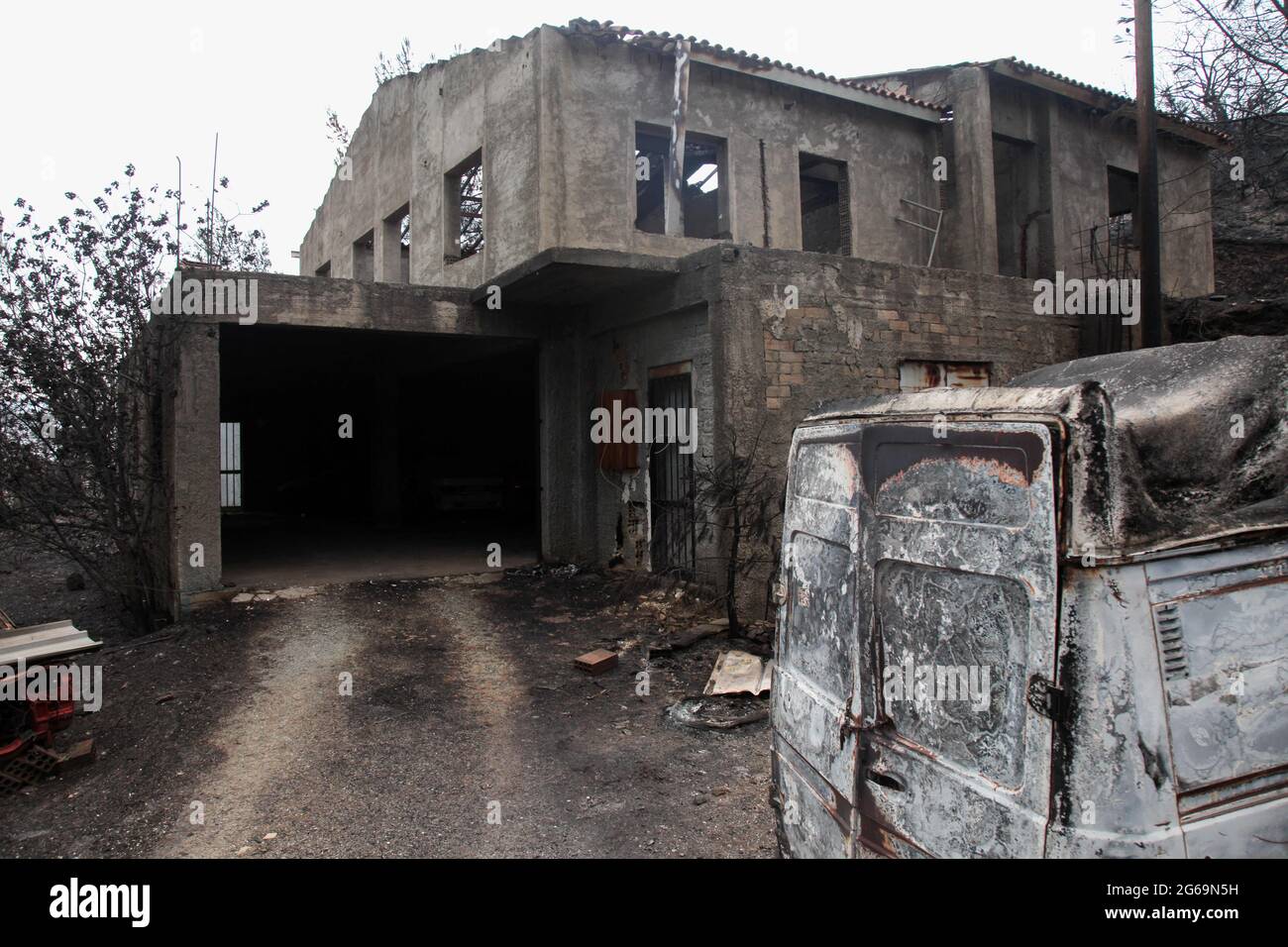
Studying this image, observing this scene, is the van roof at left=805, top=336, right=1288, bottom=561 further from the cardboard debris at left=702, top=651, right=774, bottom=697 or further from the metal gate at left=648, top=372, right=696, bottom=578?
the metal gate at left=648, top=372, right=696, bottom=578

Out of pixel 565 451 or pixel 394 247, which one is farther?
pixel 394 247

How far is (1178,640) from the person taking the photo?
183cm

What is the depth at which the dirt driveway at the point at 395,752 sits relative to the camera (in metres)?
3.99

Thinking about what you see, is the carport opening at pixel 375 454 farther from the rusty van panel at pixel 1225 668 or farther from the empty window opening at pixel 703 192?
the rusty van panel at pixel 1225 668

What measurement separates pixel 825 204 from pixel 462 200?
6.54m

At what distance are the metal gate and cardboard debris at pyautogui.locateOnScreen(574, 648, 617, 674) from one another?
1.86 metres

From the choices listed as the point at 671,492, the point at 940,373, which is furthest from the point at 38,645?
the point at 940,373

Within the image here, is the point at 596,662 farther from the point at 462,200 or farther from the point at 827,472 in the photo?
the point at 462,200

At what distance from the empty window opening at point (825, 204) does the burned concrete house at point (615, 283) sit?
0.24 ft

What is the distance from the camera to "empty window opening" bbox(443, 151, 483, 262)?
41.4ft

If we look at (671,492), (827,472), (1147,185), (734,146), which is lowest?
(671,492)

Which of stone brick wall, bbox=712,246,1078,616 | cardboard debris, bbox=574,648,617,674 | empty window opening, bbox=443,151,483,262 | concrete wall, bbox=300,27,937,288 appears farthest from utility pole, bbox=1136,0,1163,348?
empty window opening, bbox=443,151,483,262

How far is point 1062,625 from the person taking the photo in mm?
1811
